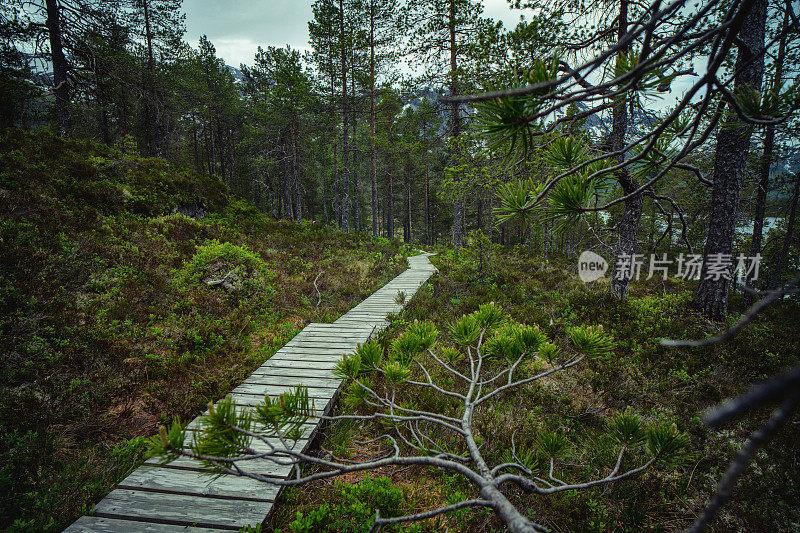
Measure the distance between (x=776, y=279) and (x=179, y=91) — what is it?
33671 millimetres

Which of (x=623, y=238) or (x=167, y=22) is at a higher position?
(x=167, y=22)

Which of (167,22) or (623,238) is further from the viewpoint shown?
(167,22)

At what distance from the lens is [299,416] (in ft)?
4.95

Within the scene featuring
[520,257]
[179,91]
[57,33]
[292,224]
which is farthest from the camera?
[179,91]

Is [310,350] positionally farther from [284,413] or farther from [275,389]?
[284,413]

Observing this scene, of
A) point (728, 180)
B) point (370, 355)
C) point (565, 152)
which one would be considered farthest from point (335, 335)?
point (728, 180)

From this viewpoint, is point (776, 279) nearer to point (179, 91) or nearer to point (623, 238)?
point (623, 238)

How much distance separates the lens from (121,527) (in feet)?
7.28

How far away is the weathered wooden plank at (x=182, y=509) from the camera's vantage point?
2264 mm

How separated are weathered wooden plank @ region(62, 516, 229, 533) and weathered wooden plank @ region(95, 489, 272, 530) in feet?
0.09

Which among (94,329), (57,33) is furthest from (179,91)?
(94,329)

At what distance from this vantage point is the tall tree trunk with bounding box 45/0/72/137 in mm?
9883

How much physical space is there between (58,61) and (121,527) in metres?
15.4

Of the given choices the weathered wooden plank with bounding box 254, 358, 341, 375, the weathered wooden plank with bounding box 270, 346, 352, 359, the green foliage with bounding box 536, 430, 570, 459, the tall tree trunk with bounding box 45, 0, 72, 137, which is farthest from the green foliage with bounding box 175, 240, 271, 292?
the tall tree trunk with bounding box 45, 0, 72, 137
